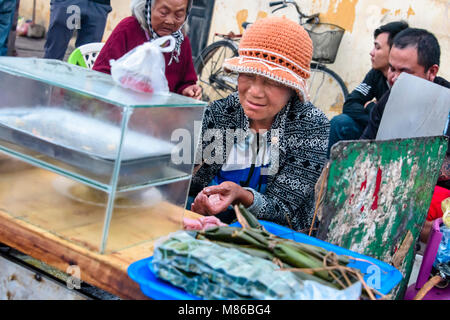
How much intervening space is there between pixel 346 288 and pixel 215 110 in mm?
1367

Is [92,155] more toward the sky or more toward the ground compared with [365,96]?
more toward the ground

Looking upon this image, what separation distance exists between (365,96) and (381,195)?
256 cm

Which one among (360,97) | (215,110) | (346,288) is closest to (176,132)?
(346,288)

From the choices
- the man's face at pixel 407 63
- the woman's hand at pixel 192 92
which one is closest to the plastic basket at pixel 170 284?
the woman's hand at pixel 192 92

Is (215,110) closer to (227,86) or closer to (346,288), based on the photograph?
(346,288)

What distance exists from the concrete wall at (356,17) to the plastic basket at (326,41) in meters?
0.27

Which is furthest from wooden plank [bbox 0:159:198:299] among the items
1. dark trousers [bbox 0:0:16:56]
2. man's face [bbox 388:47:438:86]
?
dark trousers [bbox 0:0:16:56]

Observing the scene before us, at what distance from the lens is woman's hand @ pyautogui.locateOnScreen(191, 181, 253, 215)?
6.41 ft

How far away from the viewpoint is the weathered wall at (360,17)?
18.7ft

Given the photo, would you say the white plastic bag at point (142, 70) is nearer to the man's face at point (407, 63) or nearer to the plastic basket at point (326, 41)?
the man's face at point (407, 63)

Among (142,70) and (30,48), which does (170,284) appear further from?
(30,48)

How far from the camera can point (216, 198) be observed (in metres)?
1.97

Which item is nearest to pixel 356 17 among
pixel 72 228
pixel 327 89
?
pixel 327 89

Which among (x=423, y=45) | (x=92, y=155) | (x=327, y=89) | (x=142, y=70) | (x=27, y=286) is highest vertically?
(x=423, y=45)
